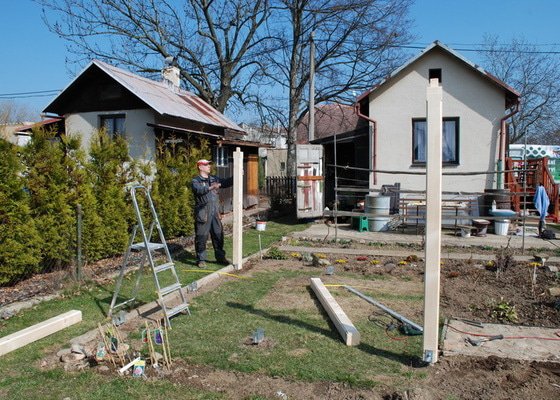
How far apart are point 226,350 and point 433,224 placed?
2.38m

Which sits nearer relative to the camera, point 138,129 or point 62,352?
point 62,352

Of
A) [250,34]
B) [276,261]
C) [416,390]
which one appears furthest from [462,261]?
[250,34]

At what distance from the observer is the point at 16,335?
4863 mm

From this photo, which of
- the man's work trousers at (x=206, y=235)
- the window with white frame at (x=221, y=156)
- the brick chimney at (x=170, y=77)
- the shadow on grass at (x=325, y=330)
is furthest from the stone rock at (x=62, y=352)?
the brick chimney at (x=170, y=77)

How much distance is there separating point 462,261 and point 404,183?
639 centimetres

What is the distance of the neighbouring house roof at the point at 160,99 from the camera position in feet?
48.8

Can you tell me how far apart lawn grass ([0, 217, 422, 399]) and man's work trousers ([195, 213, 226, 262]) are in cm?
197

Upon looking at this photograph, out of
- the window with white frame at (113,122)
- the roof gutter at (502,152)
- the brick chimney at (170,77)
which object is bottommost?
the roof gutter at (502,152)

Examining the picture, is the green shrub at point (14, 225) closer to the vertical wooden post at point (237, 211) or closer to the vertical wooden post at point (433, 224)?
the vertical wooden post at point (237, 211)

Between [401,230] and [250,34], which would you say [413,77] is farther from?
[250,34]

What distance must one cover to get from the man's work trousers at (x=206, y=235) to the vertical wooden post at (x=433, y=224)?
5288mm

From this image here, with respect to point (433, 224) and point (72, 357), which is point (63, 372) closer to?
point (72, 357)

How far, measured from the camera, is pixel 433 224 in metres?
4.25

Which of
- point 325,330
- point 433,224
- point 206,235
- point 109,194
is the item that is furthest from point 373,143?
point 433,224
